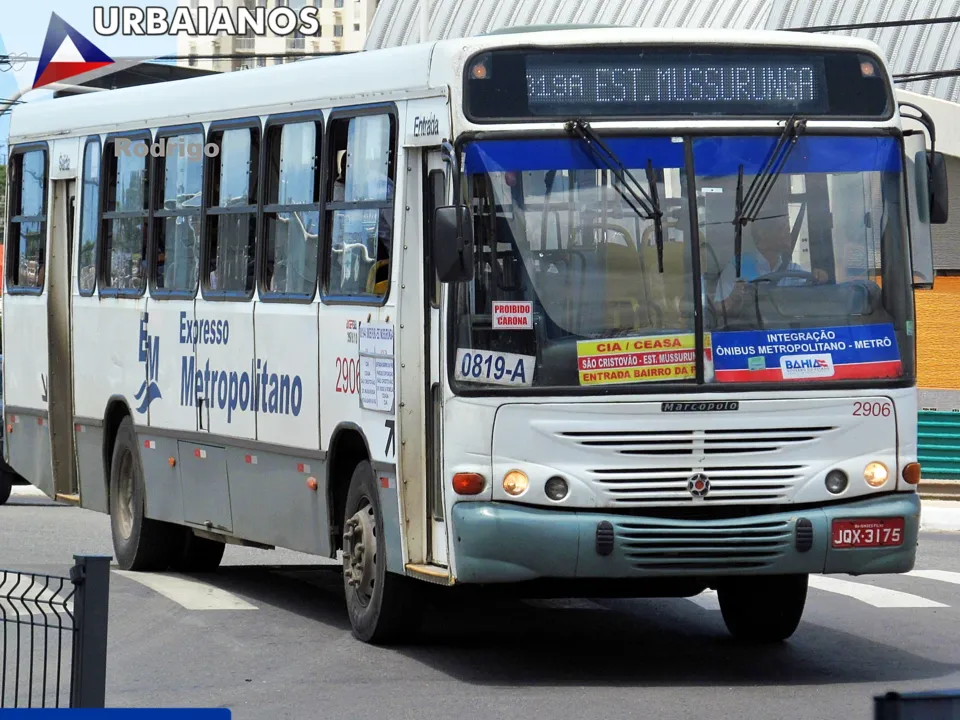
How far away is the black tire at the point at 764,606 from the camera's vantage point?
1080 cm

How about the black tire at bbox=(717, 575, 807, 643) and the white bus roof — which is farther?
the black tire at bbox=(717, 575, 807, 643)

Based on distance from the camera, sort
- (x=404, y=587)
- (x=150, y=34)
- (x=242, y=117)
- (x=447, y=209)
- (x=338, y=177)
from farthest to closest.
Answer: (x=150, y=34)
(x=242, y=117)
(x=338, y=177)
(x=404, y=587)
(x=447, y=209)

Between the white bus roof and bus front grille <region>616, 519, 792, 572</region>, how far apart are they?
2.30 metres

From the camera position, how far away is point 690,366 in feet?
31.2

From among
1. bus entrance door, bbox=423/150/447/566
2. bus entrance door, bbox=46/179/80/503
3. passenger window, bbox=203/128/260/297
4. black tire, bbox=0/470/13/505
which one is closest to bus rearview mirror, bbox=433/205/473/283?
bus entrance door, bbox=423/150/447/566

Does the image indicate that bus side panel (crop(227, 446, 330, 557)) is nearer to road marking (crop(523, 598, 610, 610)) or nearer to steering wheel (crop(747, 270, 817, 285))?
road marking (crop(523, 598, 610, 610))

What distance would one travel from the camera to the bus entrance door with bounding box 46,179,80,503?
15.1 metres

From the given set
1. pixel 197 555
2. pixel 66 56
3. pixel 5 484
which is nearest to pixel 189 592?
pixel 197 555

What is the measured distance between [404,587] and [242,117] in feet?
11.3

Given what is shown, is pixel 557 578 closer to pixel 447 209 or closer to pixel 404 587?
pixel 404 587

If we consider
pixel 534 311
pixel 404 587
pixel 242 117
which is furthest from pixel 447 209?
pixel 242 117

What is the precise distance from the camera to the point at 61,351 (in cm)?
1519

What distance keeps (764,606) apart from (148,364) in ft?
15.5

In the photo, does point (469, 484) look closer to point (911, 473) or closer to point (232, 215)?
point (911, 473)
